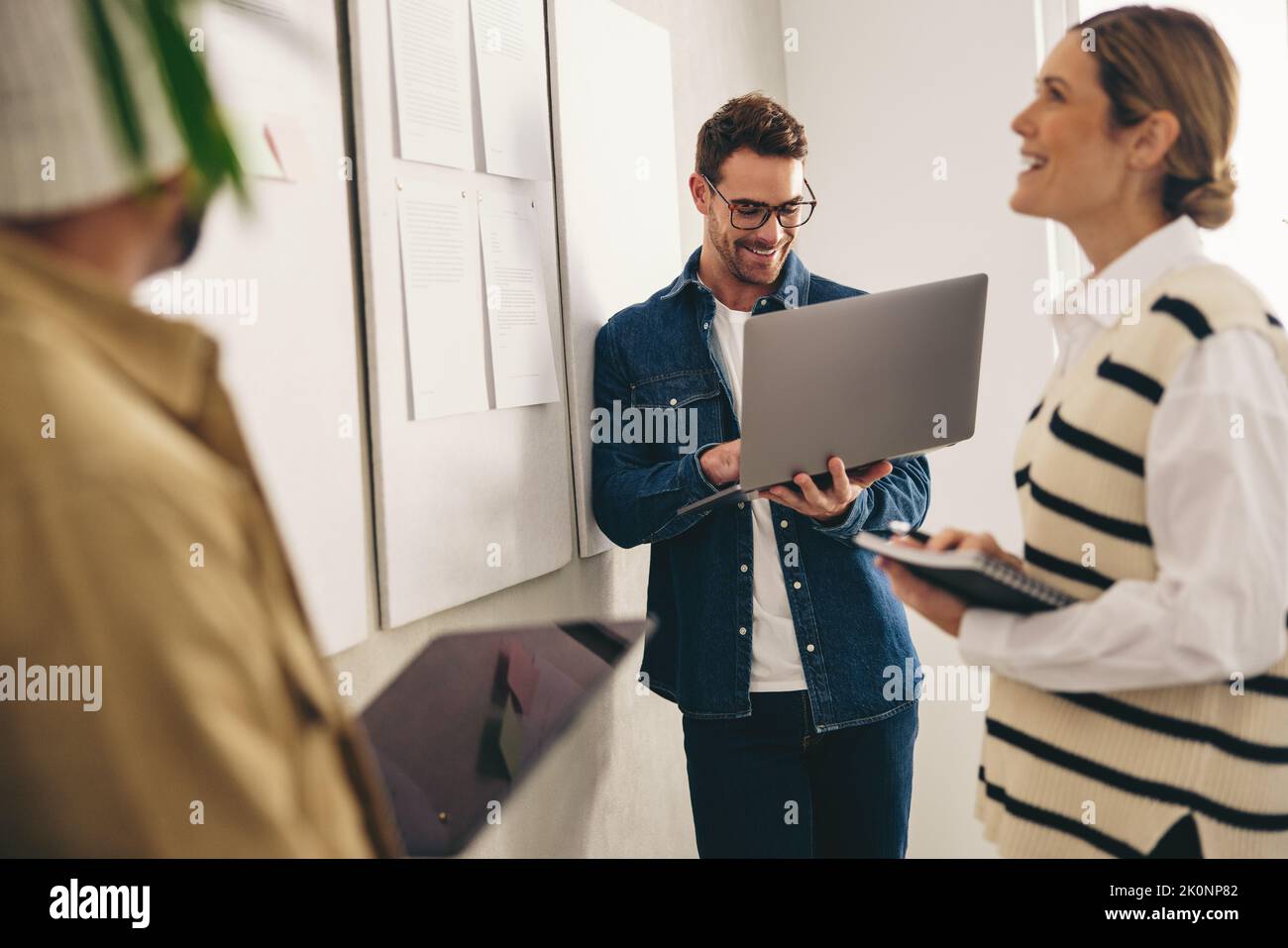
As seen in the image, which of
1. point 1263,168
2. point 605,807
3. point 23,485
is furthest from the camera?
point 1263,168

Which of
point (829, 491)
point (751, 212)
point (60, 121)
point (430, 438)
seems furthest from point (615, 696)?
point (60, 121)

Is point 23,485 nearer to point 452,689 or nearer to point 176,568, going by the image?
point 176,568

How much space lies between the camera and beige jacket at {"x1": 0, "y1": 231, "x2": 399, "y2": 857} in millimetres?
480

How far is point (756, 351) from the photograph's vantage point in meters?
1.45

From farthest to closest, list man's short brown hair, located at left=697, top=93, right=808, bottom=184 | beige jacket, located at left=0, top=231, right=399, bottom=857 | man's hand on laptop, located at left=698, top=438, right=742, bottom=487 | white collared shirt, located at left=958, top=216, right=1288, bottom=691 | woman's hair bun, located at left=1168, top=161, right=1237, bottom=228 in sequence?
man's short brown hair, located at left=697, top=93, right=808, bottom=184 < man's hand on laptop, located at left=698, top=438, right=742, bottom=487 < woman's hair bun, located at left=1168, top=161, right=1237, bottom=228 < white collared shirt, located at left=958, top=216, right=1288, bottom=691 < beige jacket, located at left=0, top=231, right=399, bottom=857

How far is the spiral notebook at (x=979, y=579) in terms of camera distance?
1010 mm

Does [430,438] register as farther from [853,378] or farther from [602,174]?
[602,174]

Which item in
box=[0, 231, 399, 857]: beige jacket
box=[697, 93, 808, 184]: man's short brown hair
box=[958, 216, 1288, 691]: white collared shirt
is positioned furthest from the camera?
box=[697, 93, 808, 184]: man's short brown hair

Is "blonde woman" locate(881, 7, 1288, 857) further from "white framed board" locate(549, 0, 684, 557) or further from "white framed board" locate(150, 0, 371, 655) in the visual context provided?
"white framed board" locate(549, 0, 684, 557)

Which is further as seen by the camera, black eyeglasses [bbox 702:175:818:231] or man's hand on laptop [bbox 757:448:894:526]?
black eyeglasses [bbox 702:175:818:231]

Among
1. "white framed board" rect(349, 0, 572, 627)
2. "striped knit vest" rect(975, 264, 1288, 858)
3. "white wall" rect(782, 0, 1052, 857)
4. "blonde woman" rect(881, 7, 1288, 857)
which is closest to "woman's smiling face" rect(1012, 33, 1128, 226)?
"blonde woman" rect(881, 7, 1288, 857)

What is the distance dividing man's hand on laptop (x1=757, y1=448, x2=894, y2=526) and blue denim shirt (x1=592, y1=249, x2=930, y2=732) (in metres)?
0.05
